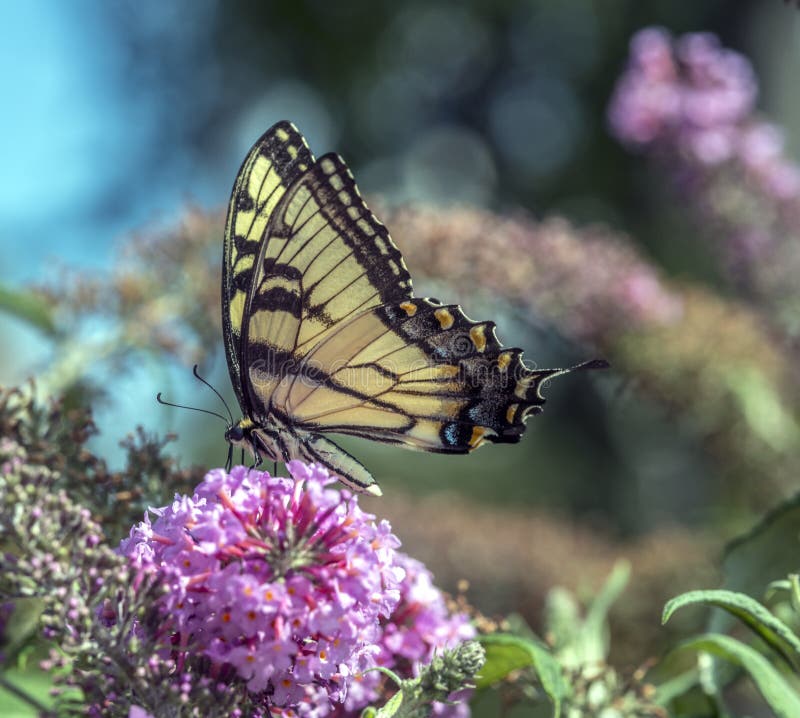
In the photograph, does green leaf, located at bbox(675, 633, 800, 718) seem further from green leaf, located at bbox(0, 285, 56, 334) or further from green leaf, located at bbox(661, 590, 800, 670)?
green leaf, located at bbox(0, 285, 56, 334)

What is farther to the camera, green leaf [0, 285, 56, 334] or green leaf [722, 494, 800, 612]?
green leaf [0, 285, 56, 334]

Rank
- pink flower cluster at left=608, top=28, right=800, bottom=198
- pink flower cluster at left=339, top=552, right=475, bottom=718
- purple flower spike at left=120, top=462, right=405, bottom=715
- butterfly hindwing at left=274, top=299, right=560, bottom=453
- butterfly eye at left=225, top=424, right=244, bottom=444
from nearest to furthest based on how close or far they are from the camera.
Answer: purple flower spike at left=120, top=462, right=405, bottom=715 < pink flower cluster at left=339, top=552, right=475, bottom=718 < butterfly eye at left=225, top=424, right=244, bottom=444 < butterfly hindwing at left=274, top=299, right=560, bottom=453 < pink flower cluster at left=608, top=28, right=800, bottom=198

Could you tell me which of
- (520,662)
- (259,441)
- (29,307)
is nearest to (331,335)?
(259,441)

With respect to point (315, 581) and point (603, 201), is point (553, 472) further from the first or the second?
point (315, 581)

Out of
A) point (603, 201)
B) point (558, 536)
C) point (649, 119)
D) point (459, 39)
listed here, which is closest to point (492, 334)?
point (558, 536)

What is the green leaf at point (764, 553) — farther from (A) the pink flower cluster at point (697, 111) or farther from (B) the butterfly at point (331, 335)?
(A) the pink flower cluster at point (697, 111)

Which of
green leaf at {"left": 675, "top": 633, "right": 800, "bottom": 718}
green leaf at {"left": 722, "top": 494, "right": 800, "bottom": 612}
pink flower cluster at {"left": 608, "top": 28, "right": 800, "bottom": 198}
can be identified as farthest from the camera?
pink flower cluster at {"left": 608, "top": 28, "right": 800, "bottom": 198}

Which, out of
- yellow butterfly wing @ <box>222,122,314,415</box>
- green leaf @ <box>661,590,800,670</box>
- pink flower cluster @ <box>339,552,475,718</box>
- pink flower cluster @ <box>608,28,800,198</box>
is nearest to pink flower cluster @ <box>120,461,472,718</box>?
pink flower cluster @ <box>339,552,475,718</box>
